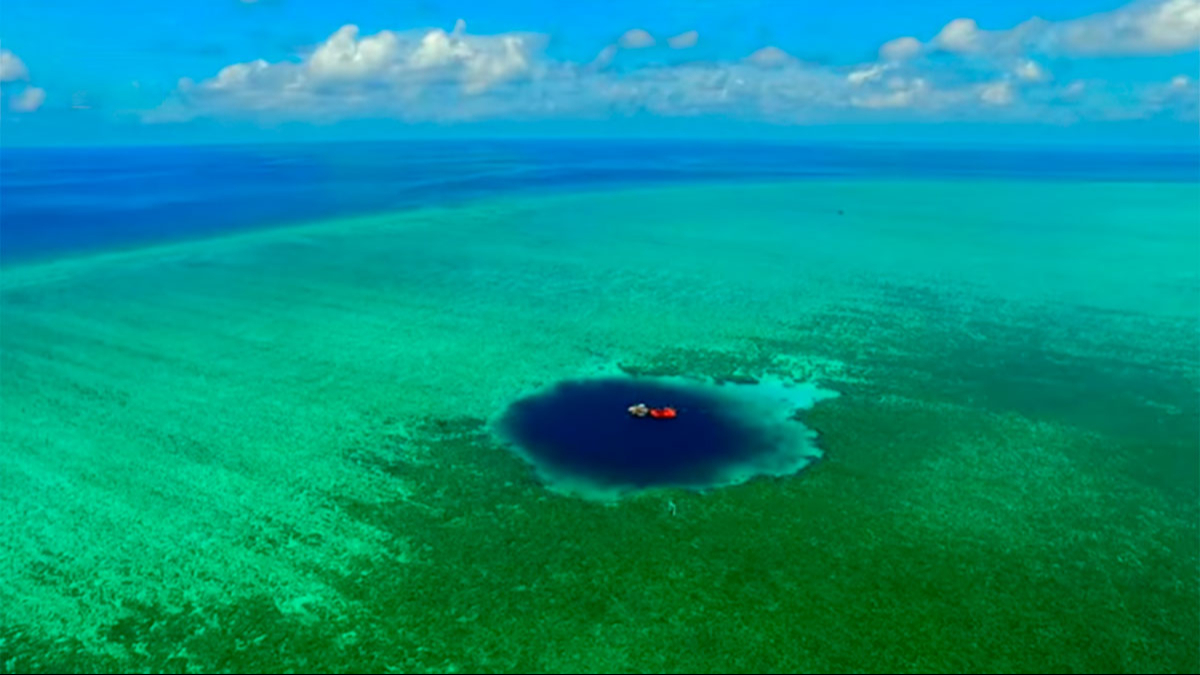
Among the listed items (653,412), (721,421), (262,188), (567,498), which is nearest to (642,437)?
(653,412)

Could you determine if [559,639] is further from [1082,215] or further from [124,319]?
[1082,215]

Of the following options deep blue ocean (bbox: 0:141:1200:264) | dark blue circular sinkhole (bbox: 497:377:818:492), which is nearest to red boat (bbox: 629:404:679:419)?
dark blue circular sinkhole (bbox: 497:377:818:492)

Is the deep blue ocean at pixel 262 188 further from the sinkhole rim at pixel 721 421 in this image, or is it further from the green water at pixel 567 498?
the sinkhole rim at pixel 721 421

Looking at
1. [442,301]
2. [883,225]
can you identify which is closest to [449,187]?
[883,225]

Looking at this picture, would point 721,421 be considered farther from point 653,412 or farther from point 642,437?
point 642,437

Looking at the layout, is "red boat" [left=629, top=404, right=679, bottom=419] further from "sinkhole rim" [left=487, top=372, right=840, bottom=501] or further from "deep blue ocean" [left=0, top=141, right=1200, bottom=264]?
"deep blue ocean" [left=0, top=141, right=1200, bottom=264]

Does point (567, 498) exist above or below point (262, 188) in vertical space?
below
